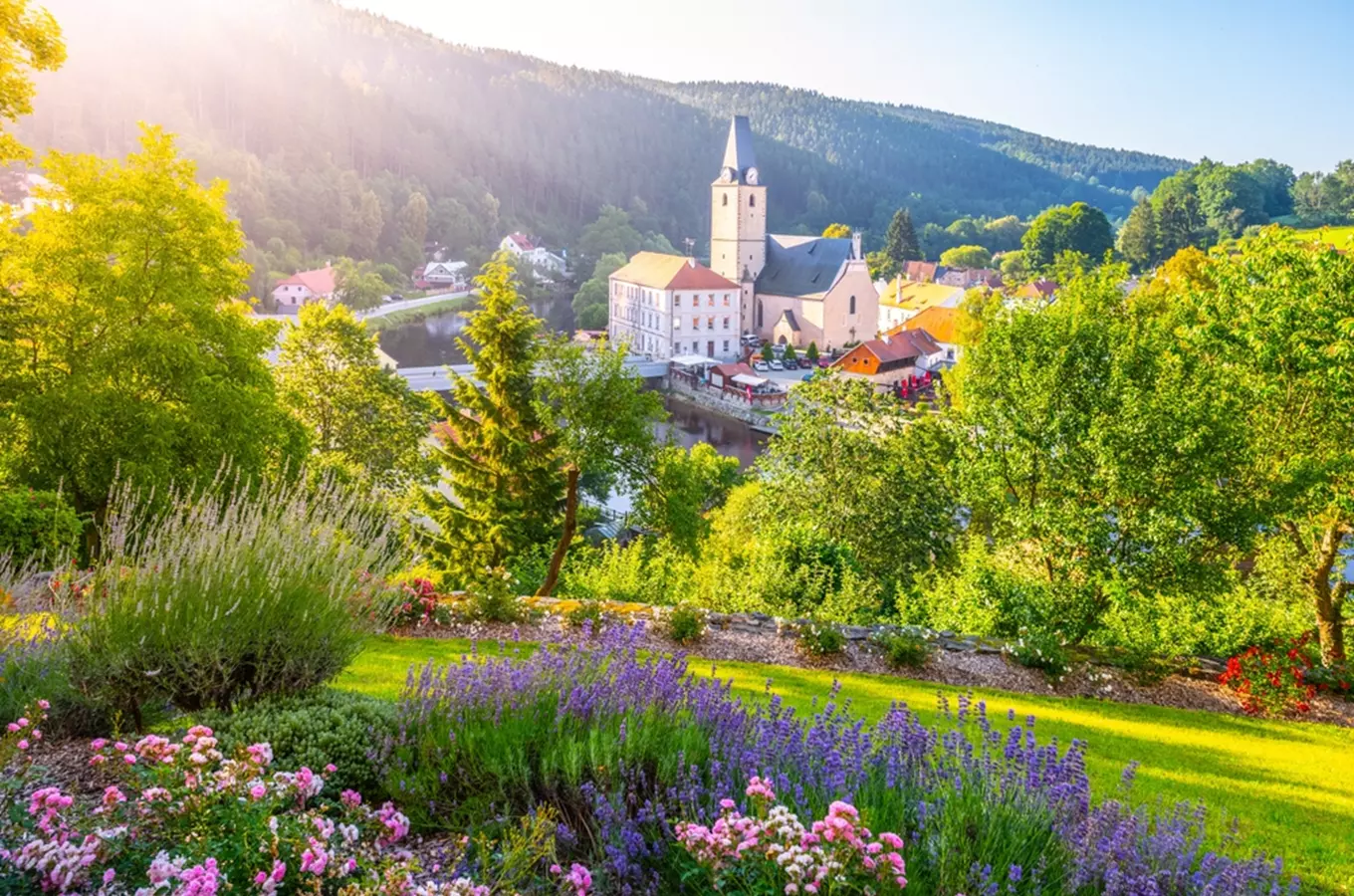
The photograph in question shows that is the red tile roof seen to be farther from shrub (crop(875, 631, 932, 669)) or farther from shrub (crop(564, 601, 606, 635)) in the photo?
shrub (crop(875, 631, 932, 669))

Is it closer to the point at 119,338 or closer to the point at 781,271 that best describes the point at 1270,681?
the point at 119,338

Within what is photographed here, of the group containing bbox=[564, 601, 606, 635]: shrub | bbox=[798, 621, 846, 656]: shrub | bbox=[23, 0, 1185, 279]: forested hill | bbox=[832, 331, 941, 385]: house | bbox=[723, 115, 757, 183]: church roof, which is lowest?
bbox=[798, 621, 846, 656]: shrub

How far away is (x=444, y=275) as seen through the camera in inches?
3875

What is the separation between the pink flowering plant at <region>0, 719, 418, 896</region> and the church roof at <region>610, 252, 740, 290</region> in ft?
193

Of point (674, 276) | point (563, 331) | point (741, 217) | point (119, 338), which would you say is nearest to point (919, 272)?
point (741, 217)

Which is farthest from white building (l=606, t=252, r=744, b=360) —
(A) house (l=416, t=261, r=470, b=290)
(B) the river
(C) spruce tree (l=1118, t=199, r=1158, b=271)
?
(A) house (l=416, t=261, r=470, b=290)

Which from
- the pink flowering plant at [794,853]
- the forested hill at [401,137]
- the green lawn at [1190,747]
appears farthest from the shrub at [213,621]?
the forested hill at [401,137]

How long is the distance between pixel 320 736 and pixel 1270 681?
831cm

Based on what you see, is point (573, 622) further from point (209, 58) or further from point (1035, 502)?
point (209, 58)

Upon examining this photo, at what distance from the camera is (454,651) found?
7832mm

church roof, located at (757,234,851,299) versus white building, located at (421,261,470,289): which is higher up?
white building, located at (421,261,470,289)

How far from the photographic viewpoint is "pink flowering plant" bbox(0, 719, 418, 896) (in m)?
2.59

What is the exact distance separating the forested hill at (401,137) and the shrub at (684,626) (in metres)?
80.3

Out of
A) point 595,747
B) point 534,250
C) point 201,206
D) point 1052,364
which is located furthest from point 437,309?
point 595,747
